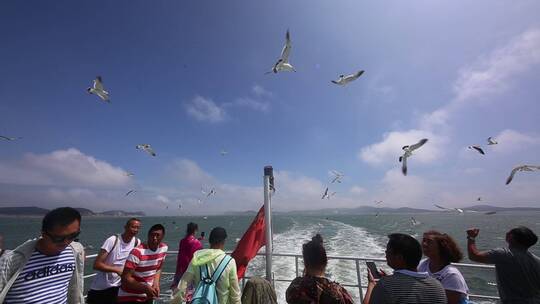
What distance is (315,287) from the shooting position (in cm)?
202

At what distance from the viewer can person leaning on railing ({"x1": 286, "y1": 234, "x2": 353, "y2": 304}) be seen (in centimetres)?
198

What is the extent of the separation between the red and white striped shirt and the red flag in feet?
4.04

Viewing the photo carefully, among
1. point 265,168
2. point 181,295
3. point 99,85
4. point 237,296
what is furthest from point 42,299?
point 99,85

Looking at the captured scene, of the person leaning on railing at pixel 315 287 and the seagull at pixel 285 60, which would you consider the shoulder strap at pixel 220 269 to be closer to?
the person leaning on railing at pixel 315 287

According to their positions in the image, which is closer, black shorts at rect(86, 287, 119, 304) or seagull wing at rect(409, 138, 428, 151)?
black shorts at rect(86, 287, 119, 304)

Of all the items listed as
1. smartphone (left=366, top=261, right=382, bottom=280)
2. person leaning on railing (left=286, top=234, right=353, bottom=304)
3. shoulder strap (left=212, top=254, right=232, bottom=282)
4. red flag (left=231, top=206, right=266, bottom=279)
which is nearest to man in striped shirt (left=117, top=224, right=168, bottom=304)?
shoulder strap (left=212, top=254, right=232, bottom=282)

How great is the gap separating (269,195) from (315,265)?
7.43ft

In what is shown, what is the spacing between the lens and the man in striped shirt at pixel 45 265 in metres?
1.89

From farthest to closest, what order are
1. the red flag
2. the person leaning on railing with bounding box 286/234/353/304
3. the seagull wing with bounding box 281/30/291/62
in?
the seagull wing with bounding box 281/30/291/62
the red flag
the person leaning on railing with bounding box 286/234/353/304

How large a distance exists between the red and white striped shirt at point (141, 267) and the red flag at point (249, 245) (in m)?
1.23

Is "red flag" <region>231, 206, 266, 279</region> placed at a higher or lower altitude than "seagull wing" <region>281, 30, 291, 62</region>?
lower

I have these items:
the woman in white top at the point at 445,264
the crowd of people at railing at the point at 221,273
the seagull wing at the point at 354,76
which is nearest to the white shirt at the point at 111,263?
the crowd of people at railing at the point at 221,273

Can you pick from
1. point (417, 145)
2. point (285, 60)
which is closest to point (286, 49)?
point (285, 60)

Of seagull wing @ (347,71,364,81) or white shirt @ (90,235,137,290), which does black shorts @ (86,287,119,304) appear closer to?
white shirt @ (90,235,137,290)
